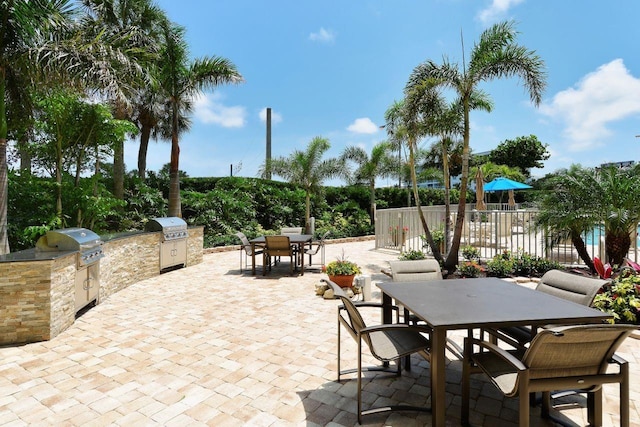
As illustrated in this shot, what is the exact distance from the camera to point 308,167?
48.2 feet

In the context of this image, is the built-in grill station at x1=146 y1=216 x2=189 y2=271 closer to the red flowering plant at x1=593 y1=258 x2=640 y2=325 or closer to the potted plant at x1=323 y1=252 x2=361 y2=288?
the potted plant at x1=323 y1=252 x2=361 y2=288

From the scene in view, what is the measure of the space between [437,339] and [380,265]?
6.76m

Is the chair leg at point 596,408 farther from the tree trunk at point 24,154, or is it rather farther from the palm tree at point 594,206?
the tree trunk at point 24,154

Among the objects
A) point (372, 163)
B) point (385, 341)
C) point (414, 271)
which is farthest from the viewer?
point (372, 163)

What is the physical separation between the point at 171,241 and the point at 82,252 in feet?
11.1

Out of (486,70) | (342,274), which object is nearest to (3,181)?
(342,274)

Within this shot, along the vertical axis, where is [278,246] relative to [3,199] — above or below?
below

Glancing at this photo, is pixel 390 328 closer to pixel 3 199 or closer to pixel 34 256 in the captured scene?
pixel 34 256

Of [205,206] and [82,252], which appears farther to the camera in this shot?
[205,206]

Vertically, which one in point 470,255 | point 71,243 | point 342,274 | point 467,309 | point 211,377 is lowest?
point 211,377

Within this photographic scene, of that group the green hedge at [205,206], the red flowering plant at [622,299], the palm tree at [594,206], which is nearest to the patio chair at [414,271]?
the red flowering plant at [622,299]

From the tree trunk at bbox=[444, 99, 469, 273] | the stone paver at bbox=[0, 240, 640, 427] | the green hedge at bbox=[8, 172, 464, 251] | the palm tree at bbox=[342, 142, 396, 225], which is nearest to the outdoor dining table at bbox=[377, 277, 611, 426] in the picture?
the stone paver at bbox=[0, 240, 640, 427]

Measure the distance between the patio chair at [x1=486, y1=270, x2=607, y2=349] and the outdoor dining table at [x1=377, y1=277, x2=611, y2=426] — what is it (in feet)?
0.71

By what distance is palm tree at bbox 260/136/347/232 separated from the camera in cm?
1463
